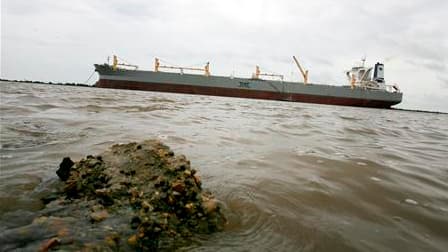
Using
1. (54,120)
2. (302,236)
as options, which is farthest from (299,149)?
(54,120)

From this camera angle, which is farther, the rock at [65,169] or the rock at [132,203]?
the rock at [65,169]

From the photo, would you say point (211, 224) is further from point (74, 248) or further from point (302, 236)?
point (74, 248)

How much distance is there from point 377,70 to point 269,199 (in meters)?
48.8

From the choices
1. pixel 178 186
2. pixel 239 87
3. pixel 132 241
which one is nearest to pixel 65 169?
pixel 178 186

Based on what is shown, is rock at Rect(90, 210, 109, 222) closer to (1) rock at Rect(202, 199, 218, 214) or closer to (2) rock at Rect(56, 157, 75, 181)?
(1) rock at Rect(202, 199, 218, 214)

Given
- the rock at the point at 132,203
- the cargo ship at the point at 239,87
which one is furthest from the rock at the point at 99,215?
the cargo ship at the point at 239,87

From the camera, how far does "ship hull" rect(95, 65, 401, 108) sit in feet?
119

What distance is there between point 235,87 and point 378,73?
2279 centimetres

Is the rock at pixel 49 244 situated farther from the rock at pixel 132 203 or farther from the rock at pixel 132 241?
the rock at pixel 132 241

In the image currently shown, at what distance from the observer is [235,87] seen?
3675cm

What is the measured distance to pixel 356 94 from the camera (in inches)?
1491

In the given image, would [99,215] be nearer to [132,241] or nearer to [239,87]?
[132,241]

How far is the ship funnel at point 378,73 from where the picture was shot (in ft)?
146

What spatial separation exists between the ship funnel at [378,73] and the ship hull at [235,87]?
20.7ft
